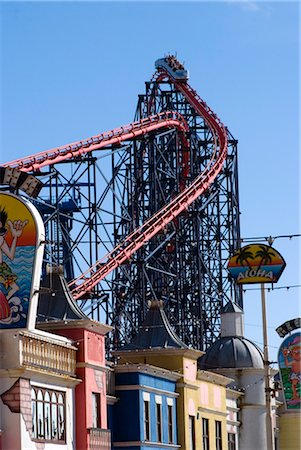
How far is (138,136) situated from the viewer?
49.6 metres

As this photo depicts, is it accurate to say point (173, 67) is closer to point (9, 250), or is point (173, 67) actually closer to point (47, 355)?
point (47, 355)

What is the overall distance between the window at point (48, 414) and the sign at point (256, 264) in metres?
8.85

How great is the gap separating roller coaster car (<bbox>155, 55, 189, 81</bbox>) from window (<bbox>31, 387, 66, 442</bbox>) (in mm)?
31452

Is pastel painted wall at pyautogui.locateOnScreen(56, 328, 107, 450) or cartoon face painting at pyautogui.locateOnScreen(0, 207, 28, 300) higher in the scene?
cartoon face painting at pyautogui.locateOnScreen(0, 207, 28, 300)

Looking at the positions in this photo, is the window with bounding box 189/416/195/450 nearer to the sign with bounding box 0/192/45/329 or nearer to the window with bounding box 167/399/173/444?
the window with bounding box 167/399/173/444

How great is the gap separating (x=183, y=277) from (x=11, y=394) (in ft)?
91.6

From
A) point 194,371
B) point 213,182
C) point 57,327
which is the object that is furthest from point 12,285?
point 213,182

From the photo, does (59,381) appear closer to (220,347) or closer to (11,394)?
(11,394)

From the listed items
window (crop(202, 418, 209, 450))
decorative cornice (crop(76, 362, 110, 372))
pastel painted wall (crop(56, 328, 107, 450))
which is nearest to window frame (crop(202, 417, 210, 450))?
window (crop(202, 418, 209, 450))

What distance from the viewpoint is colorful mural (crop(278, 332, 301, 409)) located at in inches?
1505

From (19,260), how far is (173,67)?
34.2 meters

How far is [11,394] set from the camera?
78.6 ft

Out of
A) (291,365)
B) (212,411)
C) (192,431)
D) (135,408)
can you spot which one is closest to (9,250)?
(135,408)

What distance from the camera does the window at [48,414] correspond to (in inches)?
976
